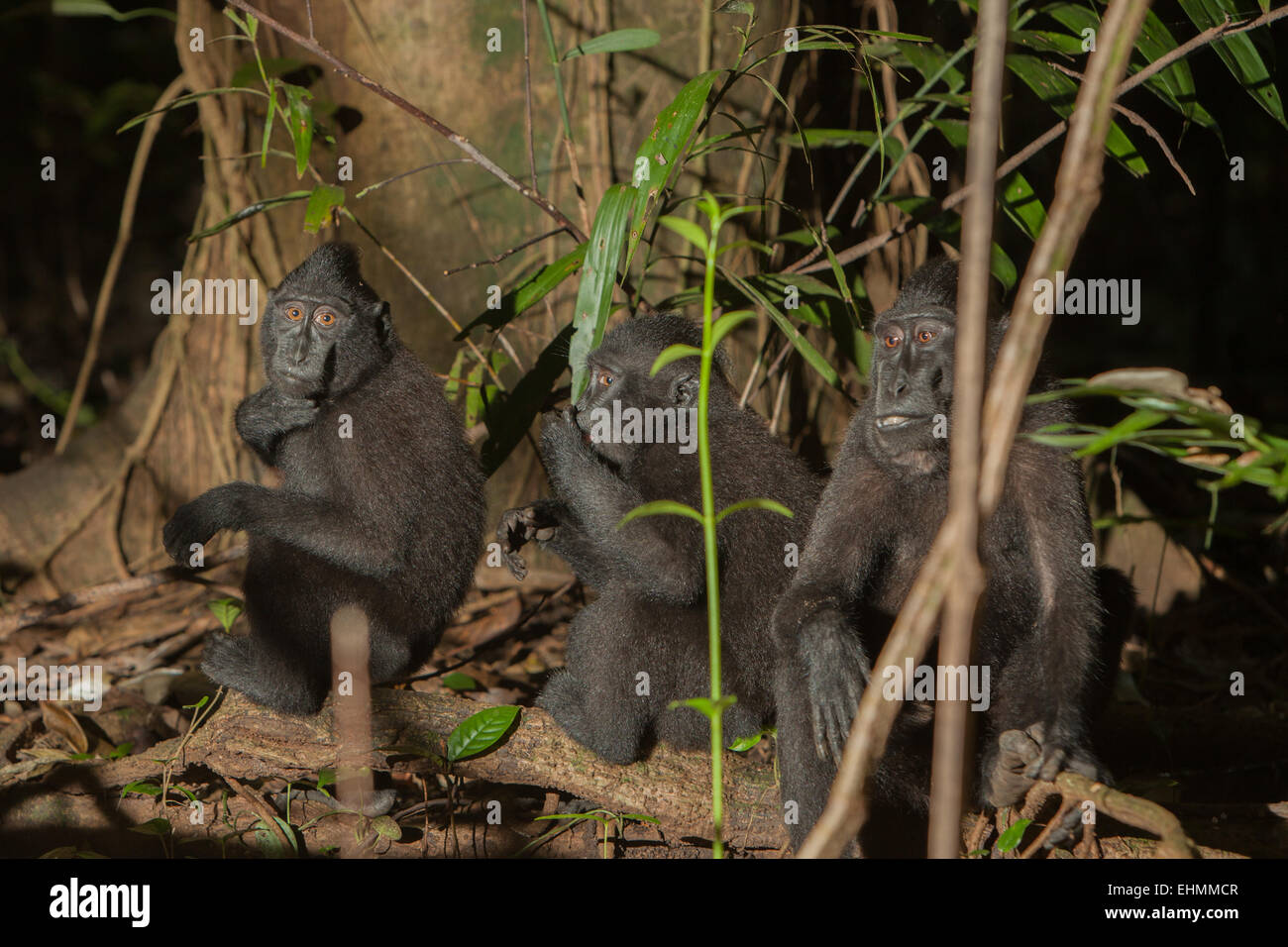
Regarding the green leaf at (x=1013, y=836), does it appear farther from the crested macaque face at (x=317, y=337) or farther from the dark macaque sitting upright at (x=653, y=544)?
the crested macaque face at (x=317, y=337)

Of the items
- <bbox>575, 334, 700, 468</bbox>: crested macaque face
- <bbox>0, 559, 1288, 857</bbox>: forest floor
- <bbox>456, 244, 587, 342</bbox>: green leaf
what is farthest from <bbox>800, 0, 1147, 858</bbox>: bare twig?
<bbox>456, 244, 587, 342</bbox>: green leaf

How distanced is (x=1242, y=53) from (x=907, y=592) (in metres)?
2.95

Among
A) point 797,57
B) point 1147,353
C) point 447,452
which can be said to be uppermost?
point 797,57

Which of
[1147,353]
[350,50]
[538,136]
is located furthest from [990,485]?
[1147,353]

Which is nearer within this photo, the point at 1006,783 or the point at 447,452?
the point at 1006,783

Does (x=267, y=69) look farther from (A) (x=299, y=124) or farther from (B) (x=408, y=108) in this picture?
(B) (x=408, y=108)

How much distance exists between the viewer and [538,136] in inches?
280

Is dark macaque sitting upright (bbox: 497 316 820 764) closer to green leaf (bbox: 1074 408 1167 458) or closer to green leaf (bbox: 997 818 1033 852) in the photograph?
green leaf (bbox: 997 818 1033 852)

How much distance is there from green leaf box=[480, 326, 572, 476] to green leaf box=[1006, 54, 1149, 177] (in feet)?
8.30

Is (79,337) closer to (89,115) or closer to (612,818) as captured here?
(89,115)

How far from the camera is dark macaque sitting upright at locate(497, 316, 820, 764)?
5184mm

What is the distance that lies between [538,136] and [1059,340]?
263 inches

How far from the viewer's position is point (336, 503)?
5531 mm

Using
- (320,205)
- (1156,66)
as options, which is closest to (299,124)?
(320,205)
